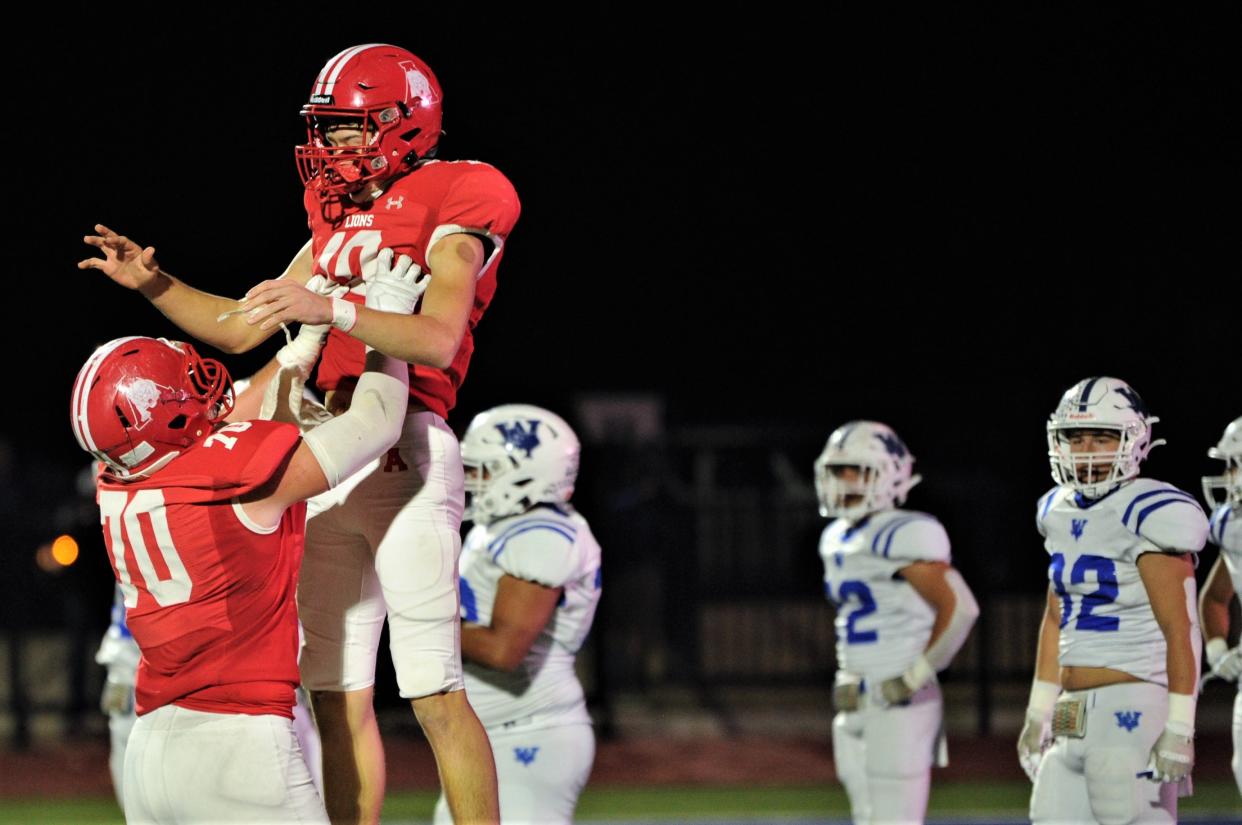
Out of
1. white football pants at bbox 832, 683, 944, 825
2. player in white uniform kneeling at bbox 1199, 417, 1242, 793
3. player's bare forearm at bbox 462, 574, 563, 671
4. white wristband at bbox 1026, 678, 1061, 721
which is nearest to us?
player's bare forearm at bbox 462, 574, 563, 671

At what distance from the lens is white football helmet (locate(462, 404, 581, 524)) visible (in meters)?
5.17

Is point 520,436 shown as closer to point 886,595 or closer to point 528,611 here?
point 528,611

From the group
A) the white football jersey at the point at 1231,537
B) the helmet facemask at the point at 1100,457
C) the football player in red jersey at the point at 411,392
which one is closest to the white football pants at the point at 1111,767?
the helmet facemask at the point at 1100,457

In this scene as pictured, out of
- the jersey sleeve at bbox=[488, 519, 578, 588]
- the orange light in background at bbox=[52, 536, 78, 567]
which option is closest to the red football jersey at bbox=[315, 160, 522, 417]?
the jersey sleeve at bbox=[488, 519, 578, 588]

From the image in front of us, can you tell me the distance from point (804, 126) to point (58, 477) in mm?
8223

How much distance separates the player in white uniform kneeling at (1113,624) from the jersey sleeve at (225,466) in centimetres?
252

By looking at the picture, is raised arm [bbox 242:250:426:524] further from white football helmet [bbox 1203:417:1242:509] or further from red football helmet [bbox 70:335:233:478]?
white football helmet [bbox 1203:417:1242:509]

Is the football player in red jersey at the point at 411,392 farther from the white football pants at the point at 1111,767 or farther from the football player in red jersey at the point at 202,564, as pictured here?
the white football pants at the point at 1111,767

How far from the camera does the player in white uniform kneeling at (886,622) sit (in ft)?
19.6

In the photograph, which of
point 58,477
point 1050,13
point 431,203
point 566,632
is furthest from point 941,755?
point 1050,13

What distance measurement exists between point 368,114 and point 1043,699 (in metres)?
2.77

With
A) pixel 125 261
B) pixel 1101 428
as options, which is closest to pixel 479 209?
pixel 125 261

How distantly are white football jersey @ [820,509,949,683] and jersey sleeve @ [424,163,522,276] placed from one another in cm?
268

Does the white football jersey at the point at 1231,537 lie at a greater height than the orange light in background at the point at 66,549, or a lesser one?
greater
